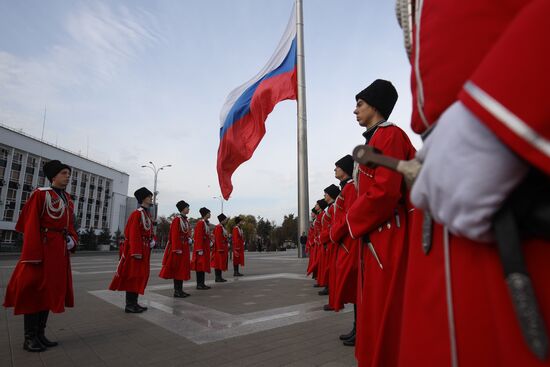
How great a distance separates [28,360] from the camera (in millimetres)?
3912

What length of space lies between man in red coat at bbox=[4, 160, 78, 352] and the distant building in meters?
46.5

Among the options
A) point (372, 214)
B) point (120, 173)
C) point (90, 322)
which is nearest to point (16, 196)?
point (120, 173)

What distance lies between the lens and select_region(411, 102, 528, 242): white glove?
84cm

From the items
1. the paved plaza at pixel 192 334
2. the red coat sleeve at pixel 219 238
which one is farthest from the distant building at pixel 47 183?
the paved plaza at pixel 192 334

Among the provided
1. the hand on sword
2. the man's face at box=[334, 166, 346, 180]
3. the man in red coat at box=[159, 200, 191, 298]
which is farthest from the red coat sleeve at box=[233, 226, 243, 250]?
the hand on sword

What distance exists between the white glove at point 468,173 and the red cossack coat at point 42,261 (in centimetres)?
492

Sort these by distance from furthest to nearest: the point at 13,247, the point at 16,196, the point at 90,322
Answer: the point at 16,196
the point at 13,247
the point at 90,322

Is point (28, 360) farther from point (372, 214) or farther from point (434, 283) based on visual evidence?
point (434, 283)

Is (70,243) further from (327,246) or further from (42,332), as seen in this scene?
(327,246)

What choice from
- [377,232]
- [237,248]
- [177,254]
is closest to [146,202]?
[177,254]

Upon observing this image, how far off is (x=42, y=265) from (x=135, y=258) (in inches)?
86.1

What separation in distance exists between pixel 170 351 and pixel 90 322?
233 cm

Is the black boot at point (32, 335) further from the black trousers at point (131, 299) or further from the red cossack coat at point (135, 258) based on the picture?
the black trousers at point (131, 299)

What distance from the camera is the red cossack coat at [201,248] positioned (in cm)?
979
